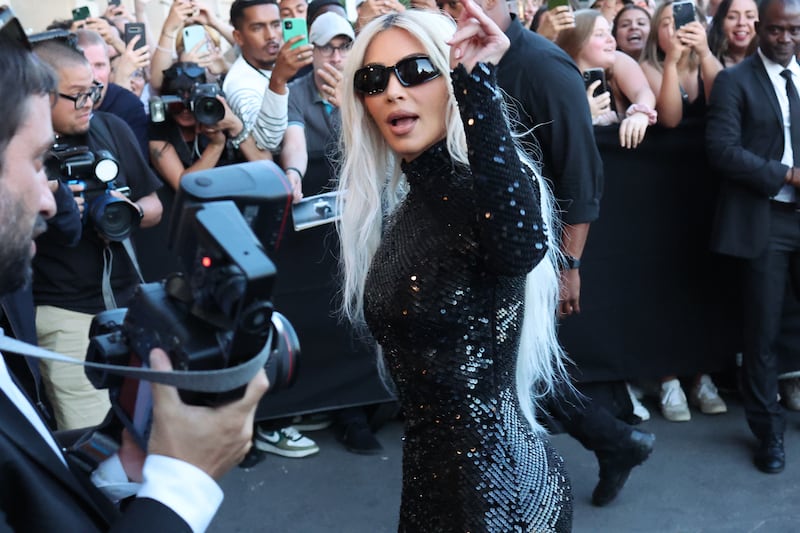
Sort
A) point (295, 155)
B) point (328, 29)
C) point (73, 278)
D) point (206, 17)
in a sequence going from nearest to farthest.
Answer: point (73, 278) < point (295, 155) < point (328, 29) < point (206, 17)

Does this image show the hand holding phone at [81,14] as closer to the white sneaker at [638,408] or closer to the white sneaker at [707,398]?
the white sneaker at [638,408]

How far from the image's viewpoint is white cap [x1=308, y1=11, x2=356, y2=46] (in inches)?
195

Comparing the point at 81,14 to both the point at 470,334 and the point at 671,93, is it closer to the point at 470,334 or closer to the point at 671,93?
the point at 671,93

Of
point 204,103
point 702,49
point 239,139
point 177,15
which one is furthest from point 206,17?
point 702,49

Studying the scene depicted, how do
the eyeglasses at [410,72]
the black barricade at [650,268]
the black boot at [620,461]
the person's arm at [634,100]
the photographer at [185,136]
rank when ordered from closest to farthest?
the eyeglasses at [410,72], the black boot at [620,461], the photographer at [185,136], the person's arm at [634,100], the black barricade at [650,268]

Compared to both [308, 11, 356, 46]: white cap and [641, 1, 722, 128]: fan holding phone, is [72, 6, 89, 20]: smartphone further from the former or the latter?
[641, 1, 722, 128]: fan holding phone

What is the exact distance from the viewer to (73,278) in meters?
3.71

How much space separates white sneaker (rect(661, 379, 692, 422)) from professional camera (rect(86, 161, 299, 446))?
13.6 feet

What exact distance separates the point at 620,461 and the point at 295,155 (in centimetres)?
211

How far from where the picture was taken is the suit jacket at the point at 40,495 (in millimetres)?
1267

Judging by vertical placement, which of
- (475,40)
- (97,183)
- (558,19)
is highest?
(475,40)

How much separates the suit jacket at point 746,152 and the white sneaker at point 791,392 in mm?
1095

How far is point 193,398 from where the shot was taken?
1.31 metres

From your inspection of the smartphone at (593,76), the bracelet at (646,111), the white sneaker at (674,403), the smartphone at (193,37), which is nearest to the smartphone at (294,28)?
the smartphone at (193,37)
